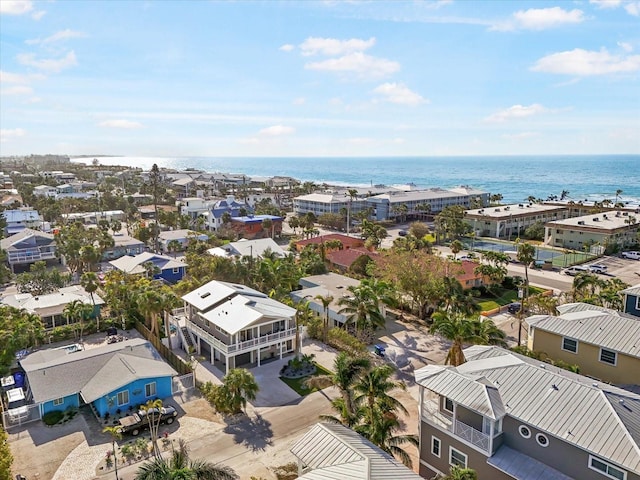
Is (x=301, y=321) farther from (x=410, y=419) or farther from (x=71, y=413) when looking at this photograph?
(x=71, y=413)

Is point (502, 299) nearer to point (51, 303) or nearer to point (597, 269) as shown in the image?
point (597, 269)

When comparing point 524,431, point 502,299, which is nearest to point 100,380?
point 524,431

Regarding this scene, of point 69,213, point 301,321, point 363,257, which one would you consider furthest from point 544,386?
point 69,213

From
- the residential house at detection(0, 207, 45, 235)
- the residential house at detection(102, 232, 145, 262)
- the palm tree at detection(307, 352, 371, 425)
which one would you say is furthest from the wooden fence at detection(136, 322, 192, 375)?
the residential house at detection(0, 207, 45, 235)

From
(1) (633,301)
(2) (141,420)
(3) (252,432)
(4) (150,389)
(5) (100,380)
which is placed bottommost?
(3) (252,432)

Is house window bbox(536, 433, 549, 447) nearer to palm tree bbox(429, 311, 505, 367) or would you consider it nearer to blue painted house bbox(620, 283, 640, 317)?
palm tree bbox(429, 311, 505, 367)

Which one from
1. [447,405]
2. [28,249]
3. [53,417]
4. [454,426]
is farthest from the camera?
[28,249]

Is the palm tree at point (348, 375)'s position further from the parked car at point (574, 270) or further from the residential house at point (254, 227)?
the residential house at point (254, 227)

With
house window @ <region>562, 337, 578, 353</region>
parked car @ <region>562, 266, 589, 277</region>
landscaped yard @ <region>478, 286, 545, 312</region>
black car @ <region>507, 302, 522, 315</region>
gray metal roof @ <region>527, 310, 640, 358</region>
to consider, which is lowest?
landscaped yard @ <region>478, 286, 545, 312</region>
